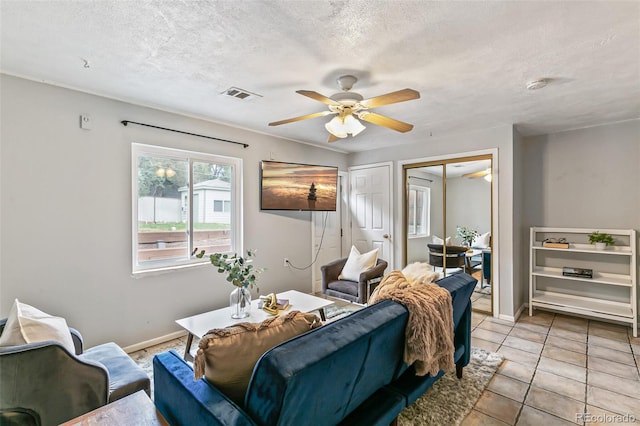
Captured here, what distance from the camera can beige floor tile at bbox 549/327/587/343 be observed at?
3.22 metres

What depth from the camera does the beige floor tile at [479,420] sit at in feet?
6.29

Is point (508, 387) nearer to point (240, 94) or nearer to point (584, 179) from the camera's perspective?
point (584, 179)

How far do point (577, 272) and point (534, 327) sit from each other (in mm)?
903

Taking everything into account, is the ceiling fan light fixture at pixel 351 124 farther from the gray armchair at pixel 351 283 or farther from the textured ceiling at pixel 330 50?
the gray armchair at pixel 351 283

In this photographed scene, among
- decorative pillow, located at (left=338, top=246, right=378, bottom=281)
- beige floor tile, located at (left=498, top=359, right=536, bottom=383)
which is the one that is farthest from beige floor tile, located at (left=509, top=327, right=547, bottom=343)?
decorative pillow, located at (left=338, top=246, right=378, bottom=281)

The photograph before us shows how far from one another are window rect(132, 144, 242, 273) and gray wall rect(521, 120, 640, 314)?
4.00 m

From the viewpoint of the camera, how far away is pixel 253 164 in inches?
159

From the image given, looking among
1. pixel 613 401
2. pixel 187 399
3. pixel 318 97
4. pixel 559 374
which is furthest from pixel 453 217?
pixel 187 399

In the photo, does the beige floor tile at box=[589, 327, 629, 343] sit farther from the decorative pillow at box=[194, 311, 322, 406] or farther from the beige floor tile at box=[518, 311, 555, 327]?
the decorative pillow at box=[194, 311, 322, 406]

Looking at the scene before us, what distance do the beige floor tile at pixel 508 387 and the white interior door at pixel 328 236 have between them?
2.88 metres

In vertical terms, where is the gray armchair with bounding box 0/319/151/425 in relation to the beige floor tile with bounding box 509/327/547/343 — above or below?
above

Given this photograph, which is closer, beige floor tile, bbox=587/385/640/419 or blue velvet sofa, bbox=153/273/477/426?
blue velvet sofa, bbox=153/273/477/426

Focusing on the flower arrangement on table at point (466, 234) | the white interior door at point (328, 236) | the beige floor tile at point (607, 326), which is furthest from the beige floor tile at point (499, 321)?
the white interior door at point (328, 236)

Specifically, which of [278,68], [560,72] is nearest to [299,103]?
[278,68]
